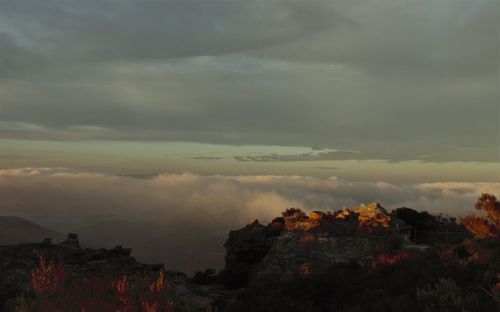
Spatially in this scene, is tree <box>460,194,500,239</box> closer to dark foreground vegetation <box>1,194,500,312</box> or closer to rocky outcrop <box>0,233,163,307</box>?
dark foreground vegetation <box>1,194,500,312</box>

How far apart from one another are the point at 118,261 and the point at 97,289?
1184 centimetres

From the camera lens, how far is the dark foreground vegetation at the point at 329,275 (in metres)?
9.77

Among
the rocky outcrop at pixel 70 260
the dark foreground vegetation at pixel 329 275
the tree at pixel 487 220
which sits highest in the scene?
the tree at pixel 487 220

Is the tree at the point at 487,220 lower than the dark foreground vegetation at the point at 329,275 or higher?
higher

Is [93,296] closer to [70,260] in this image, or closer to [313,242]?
[70,260]

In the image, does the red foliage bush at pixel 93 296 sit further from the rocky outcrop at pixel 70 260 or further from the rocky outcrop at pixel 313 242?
the rocky outcrop at pixel 313 242

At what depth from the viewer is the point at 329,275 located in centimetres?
1753

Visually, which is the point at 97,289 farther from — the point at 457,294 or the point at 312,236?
the point at 312,236

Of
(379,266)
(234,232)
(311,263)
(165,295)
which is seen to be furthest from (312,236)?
(165,295)

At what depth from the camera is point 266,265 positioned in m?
23.9

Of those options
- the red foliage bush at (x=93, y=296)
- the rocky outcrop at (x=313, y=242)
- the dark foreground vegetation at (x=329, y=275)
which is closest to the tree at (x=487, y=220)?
the dark foreground vegetation at (x=329, y=275)

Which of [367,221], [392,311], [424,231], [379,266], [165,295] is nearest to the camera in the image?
[165,295]

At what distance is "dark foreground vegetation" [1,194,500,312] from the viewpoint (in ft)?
32.1

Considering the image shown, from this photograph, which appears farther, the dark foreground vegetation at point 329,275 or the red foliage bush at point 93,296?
the dark foreground vegetation at point 329,275
